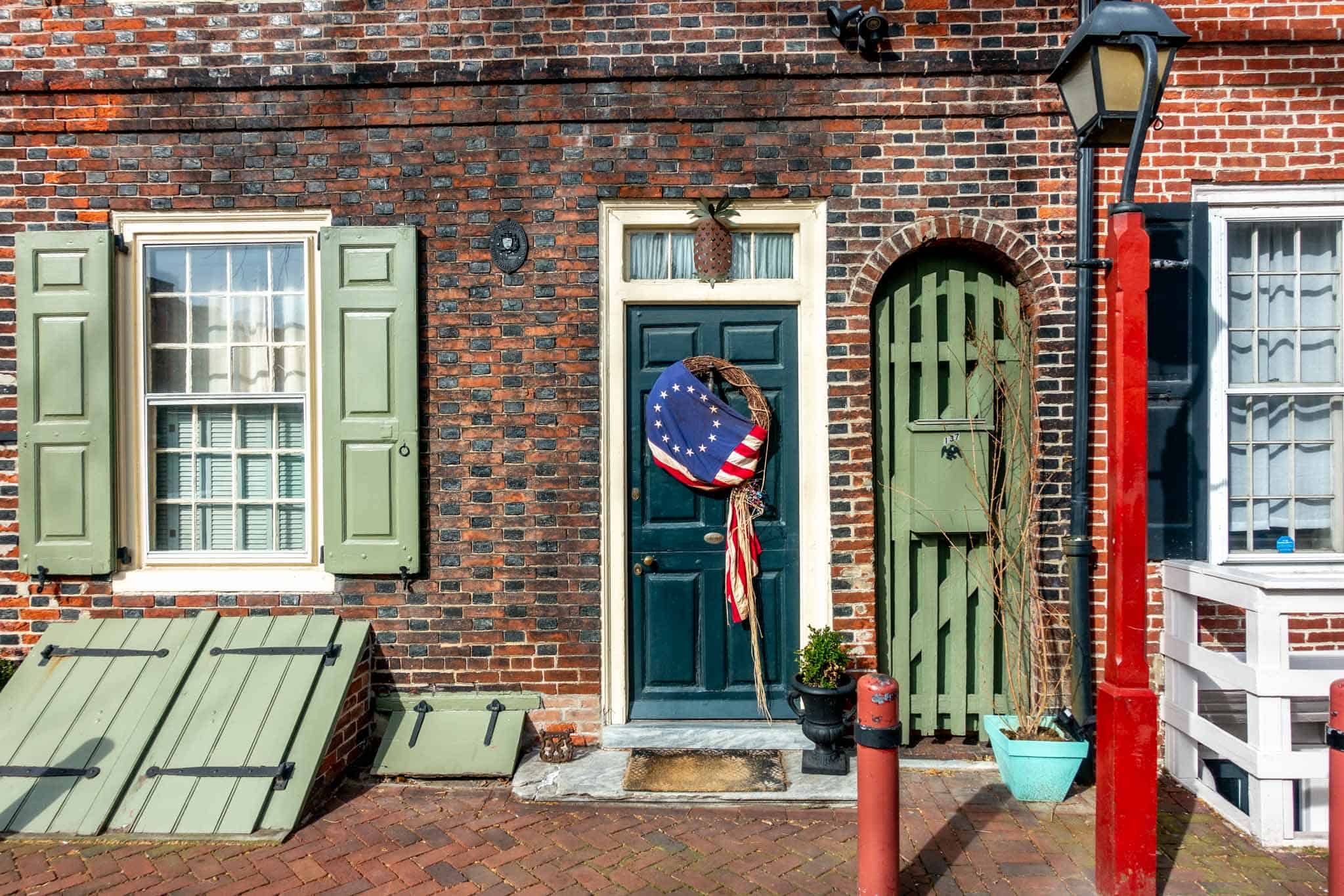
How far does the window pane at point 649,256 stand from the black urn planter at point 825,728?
8.02 feet

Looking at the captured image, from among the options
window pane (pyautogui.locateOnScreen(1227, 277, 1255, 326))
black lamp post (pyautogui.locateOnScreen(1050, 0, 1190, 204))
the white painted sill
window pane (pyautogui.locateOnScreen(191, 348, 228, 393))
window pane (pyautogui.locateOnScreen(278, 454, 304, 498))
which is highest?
black lamp post (pyautogui.locateOnScreen(1050, 0, 1190, 204))

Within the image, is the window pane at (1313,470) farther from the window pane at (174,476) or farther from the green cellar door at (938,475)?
the window pane at (174,476)

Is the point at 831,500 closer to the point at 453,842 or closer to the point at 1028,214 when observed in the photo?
the point at 1028,214

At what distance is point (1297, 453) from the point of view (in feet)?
15.1

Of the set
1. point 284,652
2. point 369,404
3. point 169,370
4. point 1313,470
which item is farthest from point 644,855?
point 1313,470

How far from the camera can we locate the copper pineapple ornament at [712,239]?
4582 millimetres

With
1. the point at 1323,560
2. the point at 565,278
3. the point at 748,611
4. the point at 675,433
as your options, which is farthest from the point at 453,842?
the point at 1323,560

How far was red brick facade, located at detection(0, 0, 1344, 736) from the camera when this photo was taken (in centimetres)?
454

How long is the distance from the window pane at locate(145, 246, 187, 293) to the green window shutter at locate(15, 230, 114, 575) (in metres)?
0.22

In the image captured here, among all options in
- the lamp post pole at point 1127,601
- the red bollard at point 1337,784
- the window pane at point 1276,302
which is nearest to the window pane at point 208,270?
the lamp post pole at point 1127,601

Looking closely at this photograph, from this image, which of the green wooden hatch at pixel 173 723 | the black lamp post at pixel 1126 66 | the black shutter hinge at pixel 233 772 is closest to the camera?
the black lamp post at pixel 1126 66

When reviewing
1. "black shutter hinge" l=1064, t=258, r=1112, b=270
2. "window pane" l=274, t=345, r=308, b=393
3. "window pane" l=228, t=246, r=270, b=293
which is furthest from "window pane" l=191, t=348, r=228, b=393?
"black shutter hinge" l=1064, t=258, r=1112, b=270

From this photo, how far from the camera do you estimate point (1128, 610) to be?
3.19 metres

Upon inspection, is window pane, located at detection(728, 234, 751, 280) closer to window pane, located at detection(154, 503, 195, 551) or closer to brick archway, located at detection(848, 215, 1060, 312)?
brick archway, located at detection(848, 215, 1060, 312)
